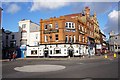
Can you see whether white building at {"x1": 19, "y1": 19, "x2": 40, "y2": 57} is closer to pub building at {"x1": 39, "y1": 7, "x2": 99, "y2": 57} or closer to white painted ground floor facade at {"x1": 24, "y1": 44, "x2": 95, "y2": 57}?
white painted ground floor facade at {"x1": 24, "y1": 44, "x2": 95, "y2": 57}

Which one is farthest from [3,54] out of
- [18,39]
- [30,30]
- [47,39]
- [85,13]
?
[85,13]

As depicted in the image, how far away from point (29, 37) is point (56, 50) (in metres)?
11.1

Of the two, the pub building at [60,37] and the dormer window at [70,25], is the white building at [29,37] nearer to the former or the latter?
the pub building at [60,37]

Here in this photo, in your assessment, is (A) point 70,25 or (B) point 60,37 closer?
(B) point 60,37

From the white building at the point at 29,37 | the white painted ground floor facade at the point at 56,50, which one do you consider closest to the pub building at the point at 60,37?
the white painted ground floor facade at the point at 56,50

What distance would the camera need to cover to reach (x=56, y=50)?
47406 mm

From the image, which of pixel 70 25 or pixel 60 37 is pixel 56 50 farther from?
pixel 70 25

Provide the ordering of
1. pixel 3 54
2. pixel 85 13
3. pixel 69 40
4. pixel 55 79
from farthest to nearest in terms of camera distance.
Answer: pixel 85 13 → pixel 3 54 → pixel 69 40 → pixel 55 79

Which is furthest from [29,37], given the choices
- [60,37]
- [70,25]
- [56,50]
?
[70,25]

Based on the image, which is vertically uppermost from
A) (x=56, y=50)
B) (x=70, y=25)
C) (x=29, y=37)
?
(x=70, y=25)

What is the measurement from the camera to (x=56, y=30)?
157 ft

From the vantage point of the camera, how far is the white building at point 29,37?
5103 cm

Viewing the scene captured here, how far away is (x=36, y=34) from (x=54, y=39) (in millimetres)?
7589

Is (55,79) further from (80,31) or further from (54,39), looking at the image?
(80,31)
